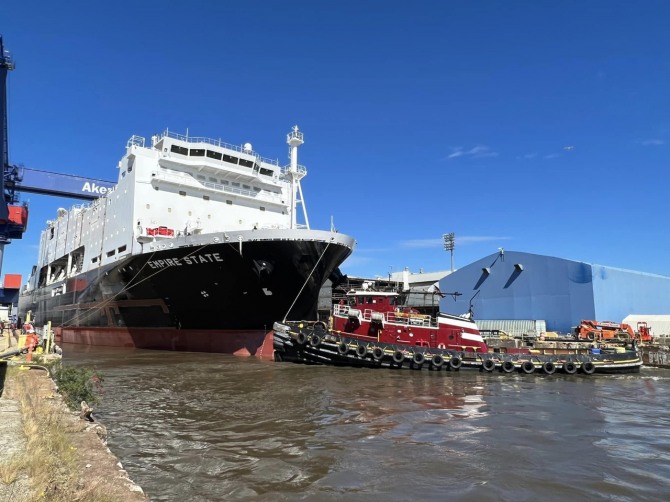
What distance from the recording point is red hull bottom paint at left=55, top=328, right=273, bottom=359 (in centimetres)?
2044

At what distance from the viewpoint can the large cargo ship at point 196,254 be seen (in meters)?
19.5

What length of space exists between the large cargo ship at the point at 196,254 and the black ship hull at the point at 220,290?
5cm

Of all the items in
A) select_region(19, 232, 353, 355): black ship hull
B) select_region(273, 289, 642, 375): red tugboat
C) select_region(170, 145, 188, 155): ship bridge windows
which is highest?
select_region(170, 145, 188, 155): ship bridge windows

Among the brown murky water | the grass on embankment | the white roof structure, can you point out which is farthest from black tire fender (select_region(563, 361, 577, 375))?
the grass on embankment

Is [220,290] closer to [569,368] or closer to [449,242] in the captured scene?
[569,368]

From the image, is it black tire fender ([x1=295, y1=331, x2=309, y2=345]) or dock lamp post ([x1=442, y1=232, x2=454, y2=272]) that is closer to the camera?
black tire fender ([x1=295, y1=331, x2=309, y2=345])

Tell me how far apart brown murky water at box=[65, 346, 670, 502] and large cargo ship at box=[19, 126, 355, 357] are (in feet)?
17.7

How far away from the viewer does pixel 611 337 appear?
2544 cm

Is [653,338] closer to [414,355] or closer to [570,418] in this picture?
[414,355]

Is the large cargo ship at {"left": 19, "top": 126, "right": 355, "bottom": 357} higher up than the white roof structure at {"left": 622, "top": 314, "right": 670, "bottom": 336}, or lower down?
higher up

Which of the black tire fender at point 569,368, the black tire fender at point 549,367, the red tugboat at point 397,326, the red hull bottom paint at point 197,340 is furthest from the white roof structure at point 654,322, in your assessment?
the red hull bottom paint at point 197,340

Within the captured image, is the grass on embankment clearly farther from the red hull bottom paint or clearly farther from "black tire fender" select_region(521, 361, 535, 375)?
"black tire fender" select_region(521, 361, 535, 375)

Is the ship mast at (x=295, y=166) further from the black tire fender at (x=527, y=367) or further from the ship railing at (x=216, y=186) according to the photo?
the black tire fender at (x=527, y=367)

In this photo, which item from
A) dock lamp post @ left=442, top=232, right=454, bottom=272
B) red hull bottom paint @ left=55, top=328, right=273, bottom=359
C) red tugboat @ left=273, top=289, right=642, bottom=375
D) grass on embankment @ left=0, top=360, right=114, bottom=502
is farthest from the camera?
dock lamp post @ left=442, top=232, right=454, bottom=272
